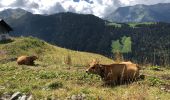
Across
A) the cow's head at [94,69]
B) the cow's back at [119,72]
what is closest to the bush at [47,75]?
the cow's head at [94,69]

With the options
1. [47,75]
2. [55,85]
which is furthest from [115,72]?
[47,75]

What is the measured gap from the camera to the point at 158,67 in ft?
79.0

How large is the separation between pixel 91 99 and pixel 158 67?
37.2ft

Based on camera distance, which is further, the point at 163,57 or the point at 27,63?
the point at 27,63

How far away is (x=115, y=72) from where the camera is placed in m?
17.7

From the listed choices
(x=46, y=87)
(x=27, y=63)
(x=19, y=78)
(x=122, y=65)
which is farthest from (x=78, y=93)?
(x=27, y=63)

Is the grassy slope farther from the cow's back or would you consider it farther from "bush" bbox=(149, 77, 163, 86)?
the cow's back

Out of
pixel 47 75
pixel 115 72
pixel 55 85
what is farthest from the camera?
pixel 47 75

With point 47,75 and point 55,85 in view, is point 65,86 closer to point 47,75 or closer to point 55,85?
point 55,85

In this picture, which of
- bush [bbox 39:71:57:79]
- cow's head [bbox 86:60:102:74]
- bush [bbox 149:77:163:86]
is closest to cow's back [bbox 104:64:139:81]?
cow's head [bbox 86:60:102:74]

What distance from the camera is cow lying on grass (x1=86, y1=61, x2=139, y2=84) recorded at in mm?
17641

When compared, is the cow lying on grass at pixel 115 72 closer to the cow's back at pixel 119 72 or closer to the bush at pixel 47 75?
the cow's back at pixel 119 72

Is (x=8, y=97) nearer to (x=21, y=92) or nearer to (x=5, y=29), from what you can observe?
(x=21, y=92)

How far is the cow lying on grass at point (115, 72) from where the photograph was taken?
17641 millimetres
